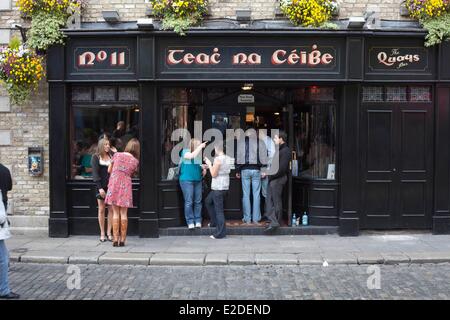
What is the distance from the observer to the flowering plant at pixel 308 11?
1034cm

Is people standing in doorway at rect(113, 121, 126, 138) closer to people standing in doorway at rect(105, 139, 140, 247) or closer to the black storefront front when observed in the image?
the black storefront front

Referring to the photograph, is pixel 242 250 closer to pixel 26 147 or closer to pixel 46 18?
pixel 26 147

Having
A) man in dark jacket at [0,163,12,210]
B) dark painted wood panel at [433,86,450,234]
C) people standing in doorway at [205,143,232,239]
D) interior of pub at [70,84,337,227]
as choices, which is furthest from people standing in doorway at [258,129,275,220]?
man in dark jacket at [0,163,12,210]

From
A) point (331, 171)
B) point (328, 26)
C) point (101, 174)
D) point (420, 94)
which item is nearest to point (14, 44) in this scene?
point (101, 174)

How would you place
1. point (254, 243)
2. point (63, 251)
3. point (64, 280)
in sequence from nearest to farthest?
1. point (64, 280)
2. point (63, 251)
3. point (254, 243)

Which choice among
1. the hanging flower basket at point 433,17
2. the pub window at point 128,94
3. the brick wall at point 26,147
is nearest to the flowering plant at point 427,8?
the hanging flower basket at point 433,17

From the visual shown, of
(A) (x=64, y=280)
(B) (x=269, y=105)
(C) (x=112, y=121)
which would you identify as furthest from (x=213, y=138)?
(A) (x=64, y=280)

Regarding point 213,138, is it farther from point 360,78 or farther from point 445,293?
point 445,293

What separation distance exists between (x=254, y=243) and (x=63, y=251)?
3.31 metres

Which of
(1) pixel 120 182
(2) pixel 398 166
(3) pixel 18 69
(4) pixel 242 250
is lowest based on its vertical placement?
(4) pixel 242 250

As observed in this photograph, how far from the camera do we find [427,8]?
10.4 metres

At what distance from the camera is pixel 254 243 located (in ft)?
33.2

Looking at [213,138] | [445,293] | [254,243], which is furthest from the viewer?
[213,138]

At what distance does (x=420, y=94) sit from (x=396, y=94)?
0.46 metres
